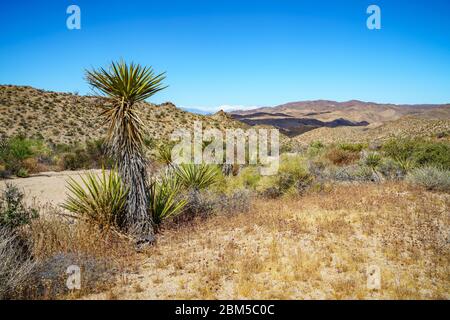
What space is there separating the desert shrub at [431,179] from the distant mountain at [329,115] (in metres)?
63.2

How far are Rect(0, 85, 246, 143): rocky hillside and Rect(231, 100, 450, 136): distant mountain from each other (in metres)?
39.9

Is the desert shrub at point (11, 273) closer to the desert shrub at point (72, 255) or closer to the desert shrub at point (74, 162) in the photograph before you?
the desert shrub at point (72, 255)

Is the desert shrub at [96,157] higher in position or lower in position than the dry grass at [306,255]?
higher

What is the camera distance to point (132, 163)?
5.93 meters

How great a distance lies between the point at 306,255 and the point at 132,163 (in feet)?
12.0

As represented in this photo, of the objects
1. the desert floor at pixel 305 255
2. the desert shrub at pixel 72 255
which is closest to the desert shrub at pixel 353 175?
the desert floor at pixel 305 255

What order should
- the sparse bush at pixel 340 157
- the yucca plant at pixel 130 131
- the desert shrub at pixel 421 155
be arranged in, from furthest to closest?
the sparse bush at pixel 340 157 < the desert shrub at pixel 421 155 < the yucca plant at pixel 130 131

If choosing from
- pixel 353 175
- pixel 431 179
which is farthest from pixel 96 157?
pixel 431 179

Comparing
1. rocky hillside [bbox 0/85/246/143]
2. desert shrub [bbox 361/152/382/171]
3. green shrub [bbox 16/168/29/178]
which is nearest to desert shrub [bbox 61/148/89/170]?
green shrub [bbox 16/168/29/178]

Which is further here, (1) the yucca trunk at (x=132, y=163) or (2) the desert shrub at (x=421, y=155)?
(2) the desert shrub at (x=421, y=155)

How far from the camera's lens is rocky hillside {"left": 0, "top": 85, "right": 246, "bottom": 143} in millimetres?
28609

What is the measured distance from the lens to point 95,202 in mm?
6090

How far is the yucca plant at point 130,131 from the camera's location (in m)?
5.77

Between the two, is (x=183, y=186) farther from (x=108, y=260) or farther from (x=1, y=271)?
(x=1, y=271)
